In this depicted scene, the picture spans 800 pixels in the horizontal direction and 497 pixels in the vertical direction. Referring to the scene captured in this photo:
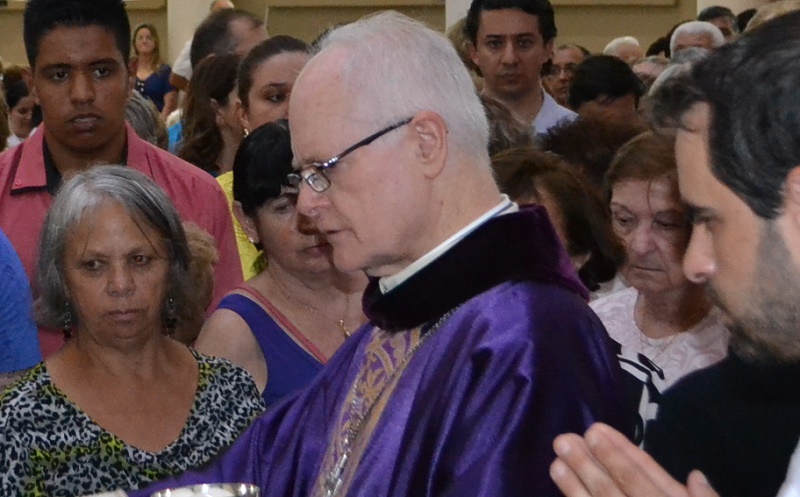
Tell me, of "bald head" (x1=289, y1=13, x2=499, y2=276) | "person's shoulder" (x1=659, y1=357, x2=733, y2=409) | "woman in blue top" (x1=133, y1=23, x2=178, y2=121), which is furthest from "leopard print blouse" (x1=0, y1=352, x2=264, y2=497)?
"woman in blue top" (x1=133, y1=23, x2=178, y2=121)

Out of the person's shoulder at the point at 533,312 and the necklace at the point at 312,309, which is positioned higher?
the person's shoulder at the point at 533,312

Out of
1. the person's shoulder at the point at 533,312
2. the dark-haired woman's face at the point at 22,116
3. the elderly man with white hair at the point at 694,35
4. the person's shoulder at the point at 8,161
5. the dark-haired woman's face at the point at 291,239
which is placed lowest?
the dark-haired woman's face at the point at 22,116

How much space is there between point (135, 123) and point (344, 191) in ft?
11.2

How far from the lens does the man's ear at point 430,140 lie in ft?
8.09

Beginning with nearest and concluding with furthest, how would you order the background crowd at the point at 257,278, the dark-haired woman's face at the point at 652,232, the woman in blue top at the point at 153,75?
the background crowd at the point at 257,278
the dark-haired woman's face at the point at 652,232
the woman in blue top at the point at 153,75

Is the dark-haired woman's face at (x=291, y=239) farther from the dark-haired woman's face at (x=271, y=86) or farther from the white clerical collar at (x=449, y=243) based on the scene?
the white clerical collar at (x=449, y=243)

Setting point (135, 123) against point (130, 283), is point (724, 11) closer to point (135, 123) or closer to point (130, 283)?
point (135, 123)

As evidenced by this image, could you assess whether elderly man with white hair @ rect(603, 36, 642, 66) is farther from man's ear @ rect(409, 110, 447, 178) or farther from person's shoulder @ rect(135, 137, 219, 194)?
man's ear @ rect(409, 110, 447, 178)

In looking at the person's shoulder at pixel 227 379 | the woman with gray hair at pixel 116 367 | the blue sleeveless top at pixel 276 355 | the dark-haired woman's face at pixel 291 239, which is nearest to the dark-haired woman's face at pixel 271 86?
the dark-haired woman's face at pixel 291 239

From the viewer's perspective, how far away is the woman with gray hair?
10.6 feet

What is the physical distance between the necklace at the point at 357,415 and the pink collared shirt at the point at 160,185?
161cm

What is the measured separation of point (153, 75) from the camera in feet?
36.6

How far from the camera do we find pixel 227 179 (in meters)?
5.00

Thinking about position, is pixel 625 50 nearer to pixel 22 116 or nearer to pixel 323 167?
pixel 22 116
